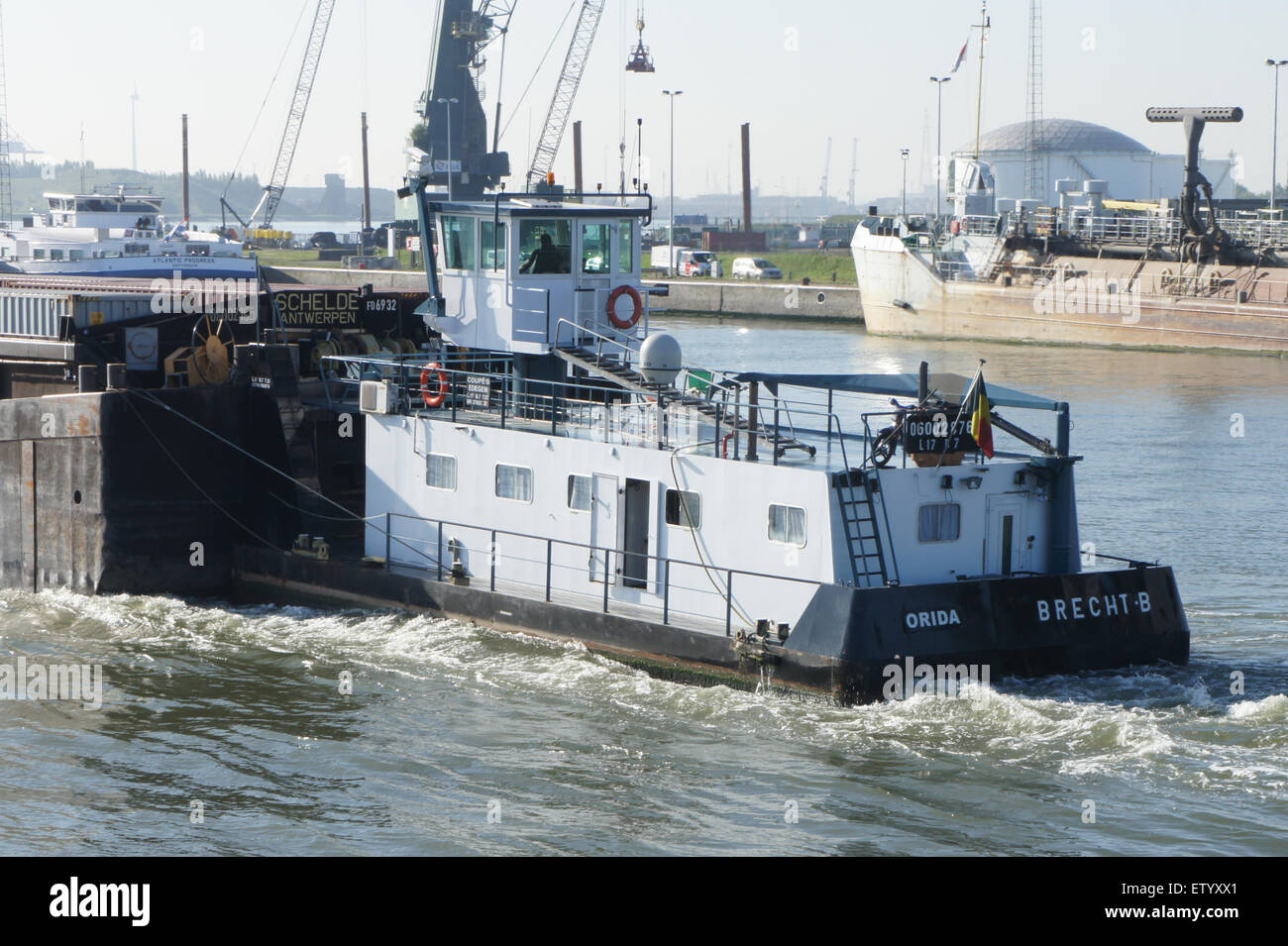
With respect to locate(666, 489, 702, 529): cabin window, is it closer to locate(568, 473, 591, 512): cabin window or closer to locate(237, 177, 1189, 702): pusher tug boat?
locate(237, 177, 1189, 702): pusher tug boat

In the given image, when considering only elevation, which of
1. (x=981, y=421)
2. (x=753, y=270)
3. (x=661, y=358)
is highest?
(x=753, y=270)

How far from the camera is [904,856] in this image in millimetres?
14125

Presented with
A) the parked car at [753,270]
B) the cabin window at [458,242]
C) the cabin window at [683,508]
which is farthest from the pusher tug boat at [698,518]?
the parked car at [753,270]

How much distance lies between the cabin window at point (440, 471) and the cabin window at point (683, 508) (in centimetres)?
380

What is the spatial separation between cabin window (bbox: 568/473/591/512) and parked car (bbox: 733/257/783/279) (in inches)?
2812

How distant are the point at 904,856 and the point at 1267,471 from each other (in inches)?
932

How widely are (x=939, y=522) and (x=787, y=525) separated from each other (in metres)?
1.85

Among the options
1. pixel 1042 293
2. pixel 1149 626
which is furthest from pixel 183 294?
pixel 1042 293

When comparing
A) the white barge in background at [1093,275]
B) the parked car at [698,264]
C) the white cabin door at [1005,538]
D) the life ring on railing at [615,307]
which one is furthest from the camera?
the parked car at [698,264]

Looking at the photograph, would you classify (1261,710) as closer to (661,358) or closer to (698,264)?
(661,358)

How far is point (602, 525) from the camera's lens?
64.4ft

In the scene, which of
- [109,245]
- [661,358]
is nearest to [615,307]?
[661,358]

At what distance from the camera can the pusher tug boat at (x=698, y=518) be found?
1742 cm

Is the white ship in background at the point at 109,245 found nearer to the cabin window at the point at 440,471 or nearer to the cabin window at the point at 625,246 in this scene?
the cabin window at the point at 625,246
